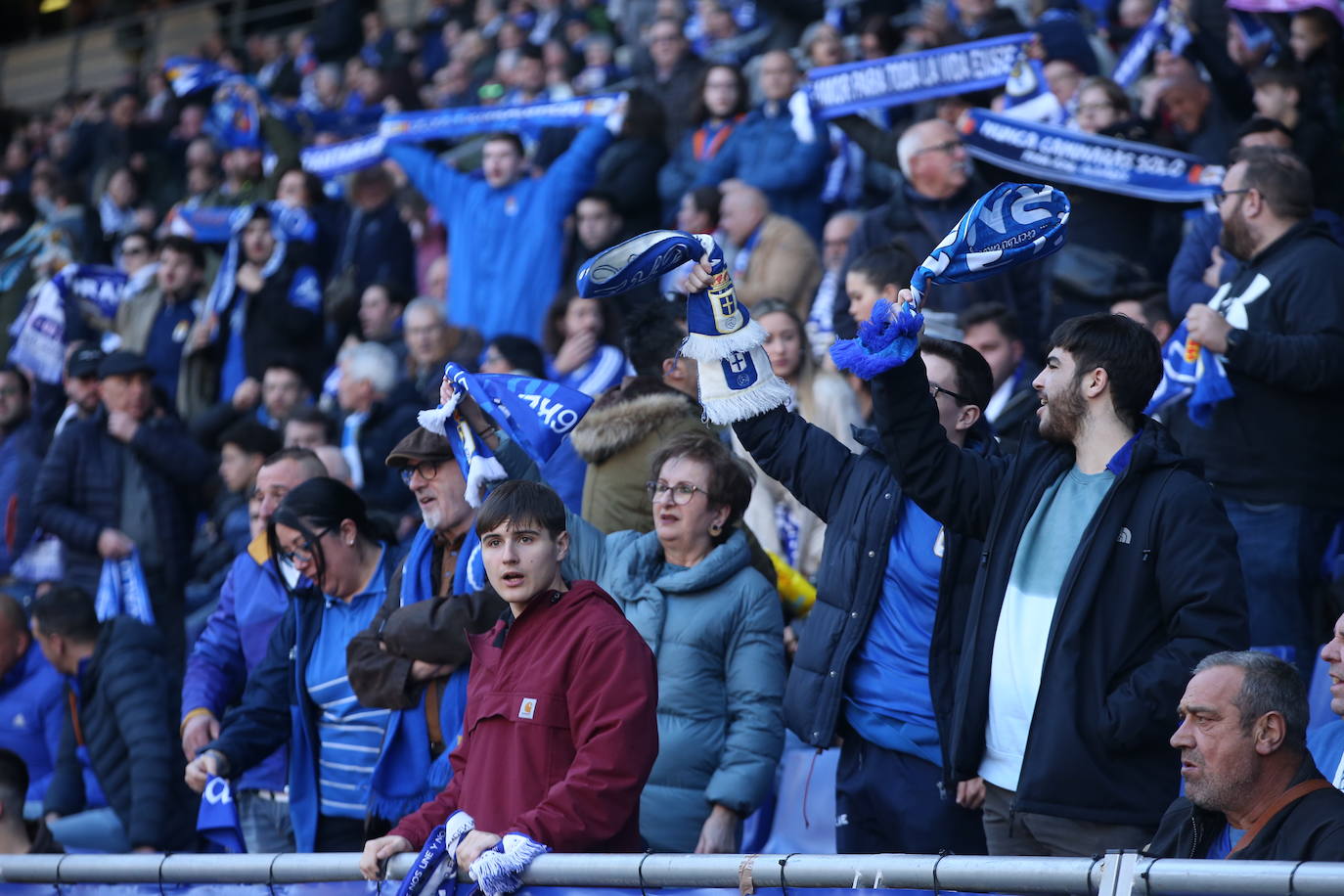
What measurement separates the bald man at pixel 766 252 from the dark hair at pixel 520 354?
1.35 metres

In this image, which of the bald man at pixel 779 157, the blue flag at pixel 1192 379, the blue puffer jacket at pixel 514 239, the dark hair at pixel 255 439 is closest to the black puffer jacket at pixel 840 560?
the blue flag at pixel 1192 379

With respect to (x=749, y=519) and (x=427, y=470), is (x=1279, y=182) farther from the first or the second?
(x=427, y=470)

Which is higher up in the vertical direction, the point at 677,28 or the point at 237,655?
the point at 237,655

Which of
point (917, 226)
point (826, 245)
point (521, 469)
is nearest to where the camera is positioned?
point (521, 469)

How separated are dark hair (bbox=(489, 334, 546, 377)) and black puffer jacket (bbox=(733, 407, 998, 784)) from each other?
284cm

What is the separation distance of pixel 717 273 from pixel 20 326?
25.4 feet

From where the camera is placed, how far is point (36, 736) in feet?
23.7

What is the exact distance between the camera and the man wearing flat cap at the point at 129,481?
9023mm

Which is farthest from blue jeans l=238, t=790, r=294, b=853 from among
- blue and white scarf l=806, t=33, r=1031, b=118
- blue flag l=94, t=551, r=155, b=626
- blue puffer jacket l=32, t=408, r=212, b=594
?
blue and white scarf l=806, t=33, r=1031, b=118

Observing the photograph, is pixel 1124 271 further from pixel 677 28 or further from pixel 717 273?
pixel 677 28

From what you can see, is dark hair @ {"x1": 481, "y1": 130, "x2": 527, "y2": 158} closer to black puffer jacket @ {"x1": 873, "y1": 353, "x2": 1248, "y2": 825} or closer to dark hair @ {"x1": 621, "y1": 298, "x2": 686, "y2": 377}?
dark hair @ {"x1": 621, "y1": 298, "x2": 686, "y2": 377}

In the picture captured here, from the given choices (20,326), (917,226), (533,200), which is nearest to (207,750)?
(917,226)

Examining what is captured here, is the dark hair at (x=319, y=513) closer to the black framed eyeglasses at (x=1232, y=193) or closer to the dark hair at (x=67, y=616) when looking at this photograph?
the dark hair at (x=67, y=616)

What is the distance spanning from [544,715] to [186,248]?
821 cm
